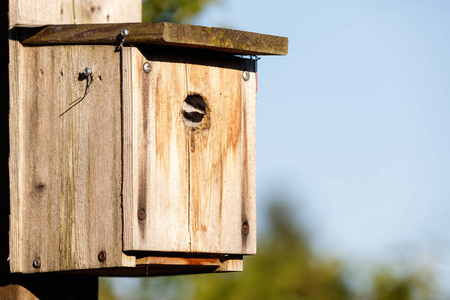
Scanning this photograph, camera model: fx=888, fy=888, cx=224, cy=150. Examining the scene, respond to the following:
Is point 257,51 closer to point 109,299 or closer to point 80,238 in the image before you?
point 80,238

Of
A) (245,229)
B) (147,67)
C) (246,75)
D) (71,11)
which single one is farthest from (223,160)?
(71,11)

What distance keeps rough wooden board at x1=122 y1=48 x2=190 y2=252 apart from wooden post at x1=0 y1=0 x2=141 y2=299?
53 centimetres

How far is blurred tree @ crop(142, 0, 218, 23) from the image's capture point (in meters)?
6.08

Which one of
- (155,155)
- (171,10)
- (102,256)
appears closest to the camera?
(102,256)

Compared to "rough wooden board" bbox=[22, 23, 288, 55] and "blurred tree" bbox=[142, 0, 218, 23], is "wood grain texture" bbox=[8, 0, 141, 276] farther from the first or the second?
"blurred tree" bbox=[142, 0, 218, 23]

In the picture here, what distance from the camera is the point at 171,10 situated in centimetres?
618

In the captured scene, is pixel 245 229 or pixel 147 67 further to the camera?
pixel 245 229

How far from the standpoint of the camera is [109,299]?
10188mm

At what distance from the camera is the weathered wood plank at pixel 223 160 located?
11.8ft

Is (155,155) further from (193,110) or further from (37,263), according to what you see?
(37,263)

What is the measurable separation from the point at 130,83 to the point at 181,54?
0.32 m

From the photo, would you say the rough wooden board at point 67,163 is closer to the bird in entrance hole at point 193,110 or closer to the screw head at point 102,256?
the screw head at point 102,256

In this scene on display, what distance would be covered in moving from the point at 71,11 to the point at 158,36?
30.6 inches

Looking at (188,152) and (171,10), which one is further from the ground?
(171,10)
